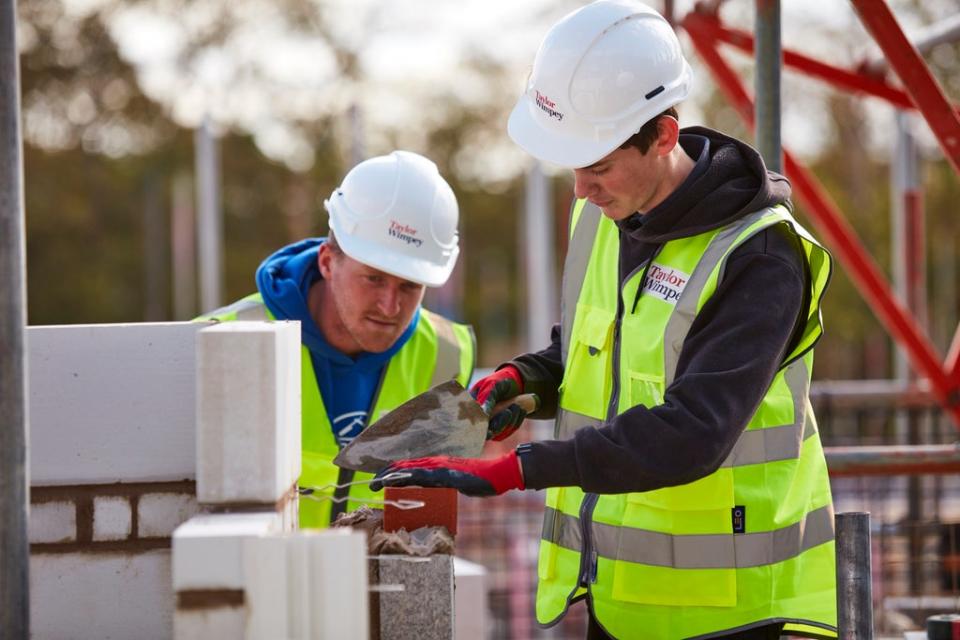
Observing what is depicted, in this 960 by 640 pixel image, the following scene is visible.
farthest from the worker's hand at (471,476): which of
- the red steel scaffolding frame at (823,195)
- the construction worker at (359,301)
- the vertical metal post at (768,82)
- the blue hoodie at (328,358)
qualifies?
the red steel scaffolding frame at (823,195)

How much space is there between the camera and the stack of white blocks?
2.30m

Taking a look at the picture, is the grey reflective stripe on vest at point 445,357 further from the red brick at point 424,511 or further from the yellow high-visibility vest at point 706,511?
the red brick at point 424,511

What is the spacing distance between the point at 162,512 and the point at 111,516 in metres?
0.12

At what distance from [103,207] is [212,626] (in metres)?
25.5

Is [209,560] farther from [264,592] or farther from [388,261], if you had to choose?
[388,261]

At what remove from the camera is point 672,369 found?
120 inches

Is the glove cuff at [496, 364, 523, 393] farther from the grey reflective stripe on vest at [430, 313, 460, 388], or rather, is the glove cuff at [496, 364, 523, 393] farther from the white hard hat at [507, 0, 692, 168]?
the grey reflective stripe on vest at [430, 313, 460, 388]

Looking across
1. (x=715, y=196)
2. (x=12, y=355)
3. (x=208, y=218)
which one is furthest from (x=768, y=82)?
(x=208, y=218)

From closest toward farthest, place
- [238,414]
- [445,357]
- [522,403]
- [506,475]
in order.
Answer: [238,414], [506,475], [522,403], [445,357]

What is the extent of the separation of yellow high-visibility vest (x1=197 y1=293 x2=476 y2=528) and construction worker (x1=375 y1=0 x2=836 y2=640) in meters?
1.03

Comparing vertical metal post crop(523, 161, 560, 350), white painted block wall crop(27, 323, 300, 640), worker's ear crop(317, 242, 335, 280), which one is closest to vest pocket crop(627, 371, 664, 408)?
white painted block wall crop(27, 323, 300, 640)

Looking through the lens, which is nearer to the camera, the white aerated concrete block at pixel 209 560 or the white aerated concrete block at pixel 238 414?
the white aerated concrete block at pixel 209 560

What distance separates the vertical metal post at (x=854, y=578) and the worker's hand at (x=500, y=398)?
919 mm

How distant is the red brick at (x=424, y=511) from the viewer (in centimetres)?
296
